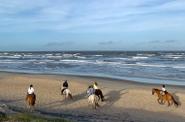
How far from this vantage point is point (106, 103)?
22719 millimetres

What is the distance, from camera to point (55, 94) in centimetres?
2544

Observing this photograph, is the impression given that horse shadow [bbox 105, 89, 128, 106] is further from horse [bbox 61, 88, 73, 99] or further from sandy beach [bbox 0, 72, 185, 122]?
horse [bbox 61, 88, 73, 99]

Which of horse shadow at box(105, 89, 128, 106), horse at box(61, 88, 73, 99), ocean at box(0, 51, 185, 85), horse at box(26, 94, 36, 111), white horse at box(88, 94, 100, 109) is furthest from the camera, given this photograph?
ocean at box(0, 51, 185, 85)

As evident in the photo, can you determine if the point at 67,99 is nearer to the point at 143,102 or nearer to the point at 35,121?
the point at 143,102

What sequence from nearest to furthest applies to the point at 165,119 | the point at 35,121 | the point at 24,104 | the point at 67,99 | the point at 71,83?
1. the point at 35,121
2. the point at 165,119
3. the point at 24,104
4. the point at 67,99
5. the point at 71,83

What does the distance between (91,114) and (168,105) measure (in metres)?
5.05

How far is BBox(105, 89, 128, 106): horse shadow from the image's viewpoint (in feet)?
75.6

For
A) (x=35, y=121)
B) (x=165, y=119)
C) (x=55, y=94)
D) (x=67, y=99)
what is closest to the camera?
(x=35, y=121)

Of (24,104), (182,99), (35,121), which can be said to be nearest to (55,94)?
(24,104)

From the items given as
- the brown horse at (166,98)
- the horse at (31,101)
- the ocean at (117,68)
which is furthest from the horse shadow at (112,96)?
the ocean at (117,68)

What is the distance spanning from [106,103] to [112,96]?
225 centimetres

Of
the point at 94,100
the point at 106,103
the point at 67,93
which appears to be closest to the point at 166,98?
the point at 106,103

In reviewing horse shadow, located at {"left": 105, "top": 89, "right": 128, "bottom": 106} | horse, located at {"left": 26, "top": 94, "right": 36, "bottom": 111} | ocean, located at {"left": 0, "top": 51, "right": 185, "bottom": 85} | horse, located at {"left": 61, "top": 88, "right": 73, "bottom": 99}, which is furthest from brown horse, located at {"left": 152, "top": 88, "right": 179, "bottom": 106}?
ocean, located at {"left": 0, "top": 51, "right": 185, "bottom": 85}

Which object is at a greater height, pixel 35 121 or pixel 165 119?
pixel 35 121
